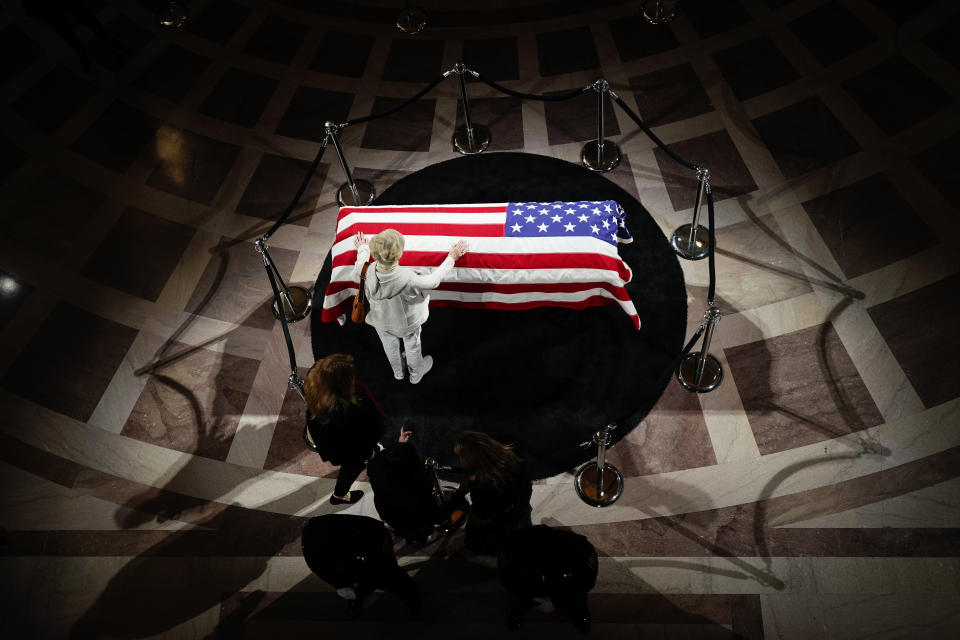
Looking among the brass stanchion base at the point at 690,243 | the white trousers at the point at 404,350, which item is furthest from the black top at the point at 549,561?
the brass stanchion base at the point at 690,243

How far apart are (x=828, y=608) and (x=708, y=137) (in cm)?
437

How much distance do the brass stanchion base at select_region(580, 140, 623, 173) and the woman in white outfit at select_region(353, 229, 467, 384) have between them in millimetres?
2165

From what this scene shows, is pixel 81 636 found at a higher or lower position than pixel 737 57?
lower

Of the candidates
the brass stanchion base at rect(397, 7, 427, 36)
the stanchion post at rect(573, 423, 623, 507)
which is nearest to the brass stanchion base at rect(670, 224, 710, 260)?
the stanchion post at rect(573, 423, 623, 507)

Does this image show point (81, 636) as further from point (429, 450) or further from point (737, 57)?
point (737, 57)

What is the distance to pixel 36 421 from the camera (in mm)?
5465

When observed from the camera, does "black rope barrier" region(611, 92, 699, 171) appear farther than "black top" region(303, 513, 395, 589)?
Yes

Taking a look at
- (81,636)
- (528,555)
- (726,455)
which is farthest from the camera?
(726,455)

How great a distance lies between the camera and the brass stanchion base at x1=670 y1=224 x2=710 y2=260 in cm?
569

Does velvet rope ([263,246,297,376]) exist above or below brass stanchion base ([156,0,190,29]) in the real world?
below

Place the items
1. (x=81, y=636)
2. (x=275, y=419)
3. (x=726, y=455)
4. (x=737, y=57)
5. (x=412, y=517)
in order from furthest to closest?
(x=737, y=57)
(x=275, y=419)
(x=726, y=455)
(x=81, y=636)
(x=412, y=517)

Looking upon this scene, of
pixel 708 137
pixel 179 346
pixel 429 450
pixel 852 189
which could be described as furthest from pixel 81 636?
pixel 852 189

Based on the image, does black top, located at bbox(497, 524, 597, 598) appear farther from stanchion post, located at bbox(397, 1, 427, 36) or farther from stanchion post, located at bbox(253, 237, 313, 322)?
stanchion post, located at bbox(397, 1, 427, 36)

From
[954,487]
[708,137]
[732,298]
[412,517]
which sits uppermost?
[708,137]
